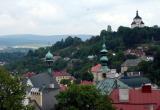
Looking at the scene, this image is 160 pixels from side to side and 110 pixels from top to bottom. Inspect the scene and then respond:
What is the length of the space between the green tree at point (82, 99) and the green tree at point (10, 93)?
5642mm

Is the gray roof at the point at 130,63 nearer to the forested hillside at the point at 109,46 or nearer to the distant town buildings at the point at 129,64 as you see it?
the distant town buildings at the point at 129,64

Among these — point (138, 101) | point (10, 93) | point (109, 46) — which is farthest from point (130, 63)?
point (10, 93)

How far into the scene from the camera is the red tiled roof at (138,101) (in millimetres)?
45594

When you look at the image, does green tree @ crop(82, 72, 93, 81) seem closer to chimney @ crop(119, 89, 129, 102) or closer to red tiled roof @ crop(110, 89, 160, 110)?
red tiled roof @ crop(110, 89, 160, 110)

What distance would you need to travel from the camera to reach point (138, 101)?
151 ft

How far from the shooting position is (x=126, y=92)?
46438 mm

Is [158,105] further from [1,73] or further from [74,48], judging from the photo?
[74,48]

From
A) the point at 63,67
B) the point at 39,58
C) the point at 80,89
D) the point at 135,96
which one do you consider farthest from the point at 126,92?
the point at 39,58

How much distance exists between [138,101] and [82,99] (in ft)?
14.5

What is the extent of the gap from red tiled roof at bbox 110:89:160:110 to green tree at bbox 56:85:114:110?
228 cm

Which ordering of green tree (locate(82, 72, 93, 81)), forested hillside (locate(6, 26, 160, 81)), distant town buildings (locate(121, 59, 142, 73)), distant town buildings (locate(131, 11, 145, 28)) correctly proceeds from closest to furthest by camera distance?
green tree (locate(82, 72, 93, 81)) → distant town buildings (locate(121, 59, 142, 73)) → forested hillside (locate(6, 26, 160, 81)) → distant town buildings (locate(131, 11, 145, 28))

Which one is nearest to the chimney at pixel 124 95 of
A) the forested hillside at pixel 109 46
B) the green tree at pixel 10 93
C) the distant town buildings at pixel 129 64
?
the green tree at pixel 10 93

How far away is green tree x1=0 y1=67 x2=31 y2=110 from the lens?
38.4 meters

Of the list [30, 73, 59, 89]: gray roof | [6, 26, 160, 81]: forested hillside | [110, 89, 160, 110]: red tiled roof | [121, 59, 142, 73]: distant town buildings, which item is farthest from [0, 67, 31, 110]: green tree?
[6, 26, 160, 81]: forested hillside
